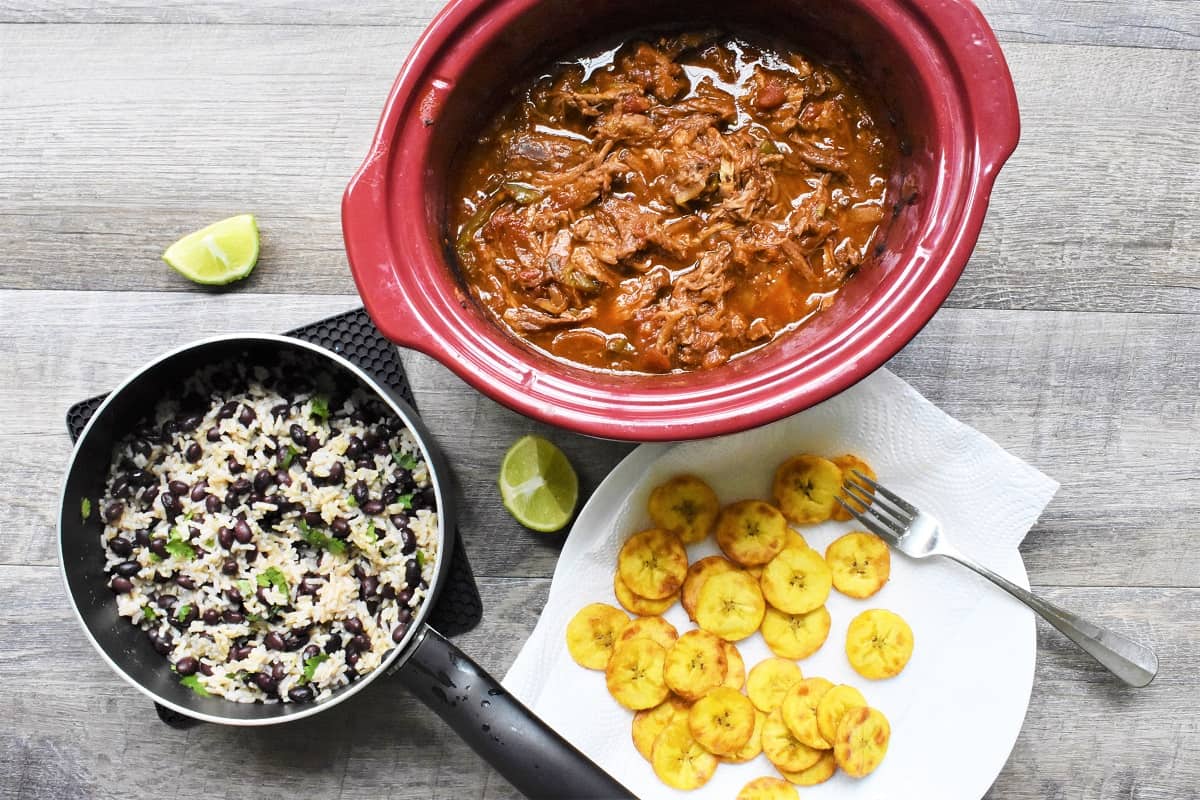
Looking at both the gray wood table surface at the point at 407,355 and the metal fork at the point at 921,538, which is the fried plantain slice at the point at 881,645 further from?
the gray wood table surface at the point at 407,355

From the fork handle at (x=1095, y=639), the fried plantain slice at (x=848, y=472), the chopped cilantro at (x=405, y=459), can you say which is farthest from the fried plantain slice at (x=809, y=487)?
the chopped cilantro at (x=405, y=459)

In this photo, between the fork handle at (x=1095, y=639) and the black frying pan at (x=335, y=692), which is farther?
the fork handle at (x=1095, y=639)

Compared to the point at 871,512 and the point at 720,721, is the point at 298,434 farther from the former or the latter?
the point at 871,512

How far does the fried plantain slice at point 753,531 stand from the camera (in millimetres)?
2186

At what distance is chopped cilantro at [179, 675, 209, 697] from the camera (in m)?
2.13

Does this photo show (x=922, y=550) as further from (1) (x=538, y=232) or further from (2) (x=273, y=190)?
(2) (x=273, y=190)

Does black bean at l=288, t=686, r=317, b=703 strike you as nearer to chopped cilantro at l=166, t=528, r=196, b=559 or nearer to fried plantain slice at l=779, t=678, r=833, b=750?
chopped cilantro at l=166, t=528, r=196, b=559

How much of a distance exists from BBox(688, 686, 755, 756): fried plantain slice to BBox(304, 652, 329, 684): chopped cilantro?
2.78 feet

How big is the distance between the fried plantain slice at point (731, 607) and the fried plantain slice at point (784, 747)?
0.21 m

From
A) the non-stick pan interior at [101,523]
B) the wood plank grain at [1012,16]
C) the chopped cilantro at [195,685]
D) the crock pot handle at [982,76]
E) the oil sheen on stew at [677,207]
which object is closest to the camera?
the crock pot handle at [982,76]

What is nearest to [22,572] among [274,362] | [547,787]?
[274,362]

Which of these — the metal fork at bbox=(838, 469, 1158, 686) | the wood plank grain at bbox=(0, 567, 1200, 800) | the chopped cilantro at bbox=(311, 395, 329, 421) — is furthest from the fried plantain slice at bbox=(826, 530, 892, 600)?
the chopped cilantro at bbox=(311, 395, 329, 421)

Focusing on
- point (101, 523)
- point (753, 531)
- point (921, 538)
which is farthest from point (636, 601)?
point (101, 523)

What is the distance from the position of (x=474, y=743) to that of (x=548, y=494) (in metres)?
0.57
